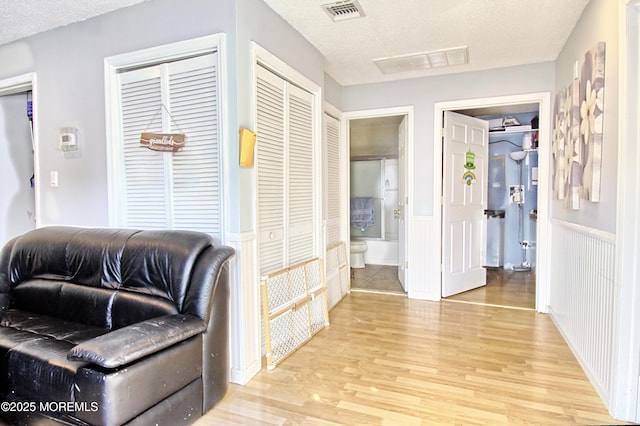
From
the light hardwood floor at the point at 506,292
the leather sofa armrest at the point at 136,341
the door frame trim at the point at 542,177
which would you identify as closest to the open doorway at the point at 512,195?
the light hardwood floor at the point at 506,292

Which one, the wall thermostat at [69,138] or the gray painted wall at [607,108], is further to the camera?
the wall thermostat at [69,138]

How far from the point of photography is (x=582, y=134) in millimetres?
2350

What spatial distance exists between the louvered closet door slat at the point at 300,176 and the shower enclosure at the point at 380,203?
3016 mm

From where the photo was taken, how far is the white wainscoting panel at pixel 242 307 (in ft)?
7.25

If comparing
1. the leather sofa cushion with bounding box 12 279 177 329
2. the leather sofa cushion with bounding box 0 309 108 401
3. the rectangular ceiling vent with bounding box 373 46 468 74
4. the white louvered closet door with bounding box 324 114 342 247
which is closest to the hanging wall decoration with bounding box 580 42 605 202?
the rectangular ceiling vent with bounding box 373 46 468 74

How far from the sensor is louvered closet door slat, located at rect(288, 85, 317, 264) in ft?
9.52

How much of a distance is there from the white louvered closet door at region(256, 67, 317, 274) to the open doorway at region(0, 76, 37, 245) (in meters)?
2.51

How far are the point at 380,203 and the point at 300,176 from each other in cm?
330

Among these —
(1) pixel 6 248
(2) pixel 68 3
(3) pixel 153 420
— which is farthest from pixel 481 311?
(2) pixel 68 3

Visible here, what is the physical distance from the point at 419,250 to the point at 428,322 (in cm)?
94

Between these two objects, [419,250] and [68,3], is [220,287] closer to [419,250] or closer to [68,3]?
[68,3]

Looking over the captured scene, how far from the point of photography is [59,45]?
282 centimetres

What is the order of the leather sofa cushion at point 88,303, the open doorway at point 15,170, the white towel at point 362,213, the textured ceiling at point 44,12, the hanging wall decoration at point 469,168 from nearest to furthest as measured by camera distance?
the leather sofa cushion at point 88,303
the textured ceiling at point 44,12
the open doorway at point 15,170
the hanging wall decoration at point 469,168
the white towel at point 362,213

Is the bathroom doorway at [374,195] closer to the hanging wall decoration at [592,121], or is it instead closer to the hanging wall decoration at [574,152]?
the hanging wall decoration at [574,152]
